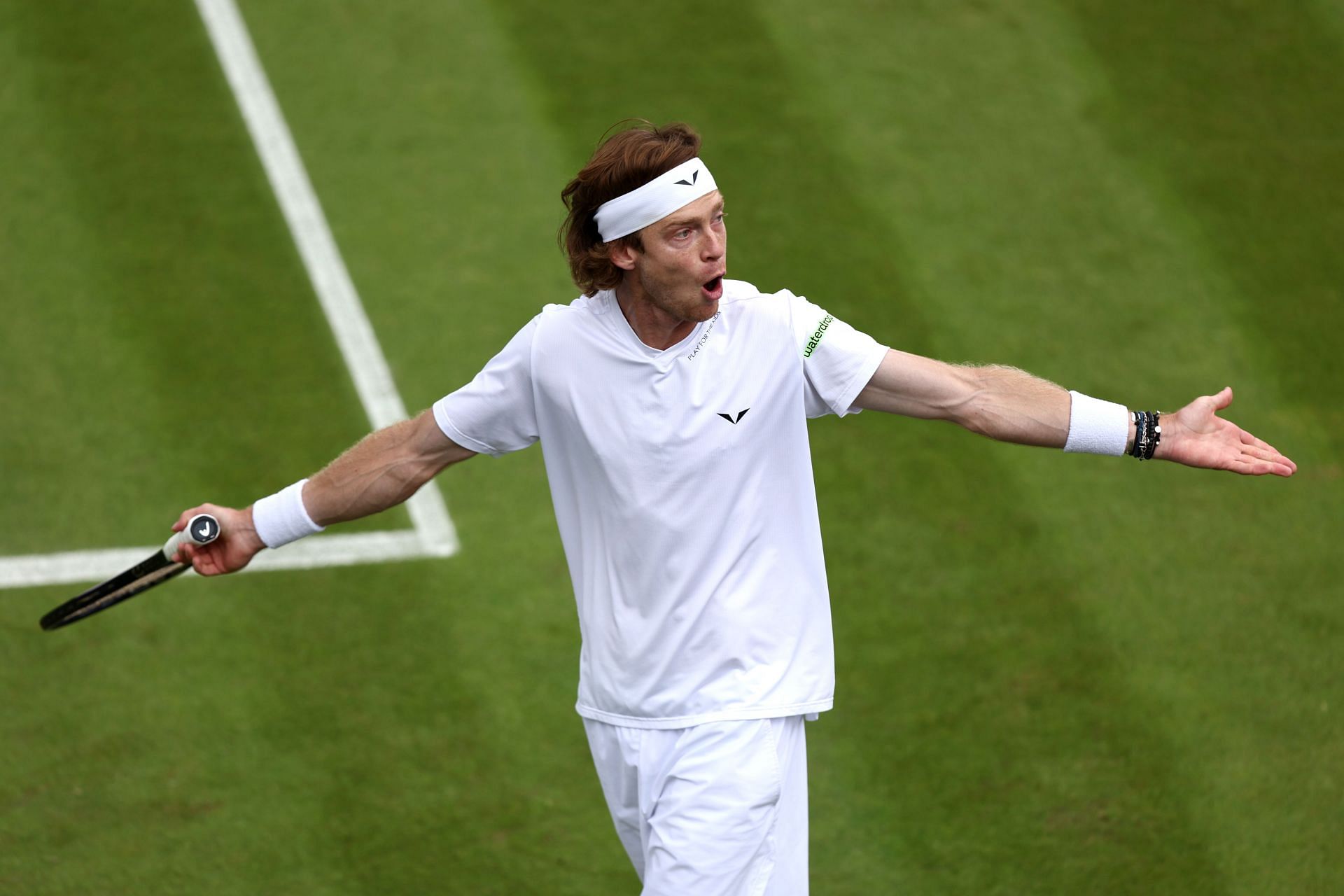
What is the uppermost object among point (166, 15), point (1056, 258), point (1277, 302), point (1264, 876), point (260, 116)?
point (166, 15)

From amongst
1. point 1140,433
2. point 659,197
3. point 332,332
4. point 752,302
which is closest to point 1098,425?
point 1140,433

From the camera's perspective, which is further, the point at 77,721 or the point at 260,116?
the point at 260,116

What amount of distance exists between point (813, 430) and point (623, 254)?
→ 10.9 ft

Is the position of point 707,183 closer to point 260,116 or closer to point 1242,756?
point 1242,756

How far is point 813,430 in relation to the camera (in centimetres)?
771

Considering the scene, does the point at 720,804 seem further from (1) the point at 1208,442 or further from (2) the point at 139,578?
(2) the point at 139,578

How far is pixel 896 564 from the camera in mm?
7043

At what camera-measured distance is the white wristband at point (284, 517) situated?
16.3ft

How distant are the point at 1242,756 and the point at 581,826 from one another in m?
2.64

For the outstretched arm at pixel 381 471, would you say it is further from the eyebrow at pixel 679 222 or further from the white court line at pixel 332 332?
the white court line at pixel 332 332

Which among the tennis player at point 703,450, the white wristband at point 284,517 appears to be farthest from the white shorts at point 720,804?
the white wristband at point 284,517

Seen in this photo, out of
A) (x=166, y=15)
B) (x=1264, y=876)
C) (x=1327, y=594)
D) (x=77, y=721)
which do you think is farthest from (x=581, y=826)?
(x=166, y=15)

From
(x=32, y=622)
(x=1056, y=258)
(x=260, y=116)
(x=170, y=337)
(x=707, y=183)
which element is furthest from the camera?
(x=260, y=116)

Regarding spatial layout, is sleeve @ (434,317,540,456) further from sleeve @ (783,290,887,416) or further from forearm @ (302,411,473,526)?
sleeve @ (783,290,887,416)
